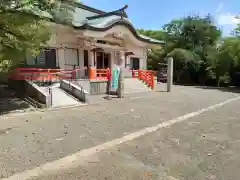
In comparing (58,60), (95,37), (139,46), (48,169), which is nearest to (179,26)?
(139,46)

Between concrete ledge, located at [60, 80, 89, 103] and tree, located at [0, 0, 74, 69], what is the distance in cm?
331

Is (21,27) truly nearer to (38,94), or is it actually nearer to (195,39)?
(38,94)

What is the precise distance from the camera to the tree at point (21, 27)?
26.3 ft

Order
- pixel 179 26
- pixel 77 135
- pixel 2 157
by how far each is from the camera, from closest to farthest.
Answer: pixel 2 157, pixel 77 135, pixel 179 26

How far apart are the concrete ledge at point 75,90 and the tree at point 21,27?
331cm

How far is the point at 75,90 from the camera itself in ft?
40.4

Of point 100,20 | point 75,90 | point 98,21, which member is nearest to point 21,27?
point 75,90

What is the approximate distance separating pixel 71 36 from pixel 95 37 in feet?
5.46

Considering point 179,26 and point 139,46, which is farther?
point 179,26

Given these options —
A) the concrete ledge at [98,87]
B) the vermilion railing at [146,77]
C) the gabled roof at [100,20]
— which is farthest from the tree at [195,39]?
the concrete ledge at [98,87]

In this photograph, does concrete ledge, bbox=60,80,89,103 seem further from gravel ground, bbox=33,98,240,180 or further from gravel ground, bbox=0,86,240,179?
gravel ground, bbox=33,98,240,180

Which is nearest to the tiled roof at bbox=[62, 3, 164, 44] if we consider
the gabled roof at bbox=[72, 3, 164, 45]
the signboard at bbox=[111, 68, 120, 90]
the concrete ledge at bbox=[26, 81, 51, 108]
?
the gabled roof at bbox=[72, 3, 164, 45]

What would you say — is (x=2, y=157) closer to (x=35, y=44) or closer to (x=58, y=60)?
(x=35, y=44)

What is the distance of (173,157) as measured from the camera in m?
5.06
